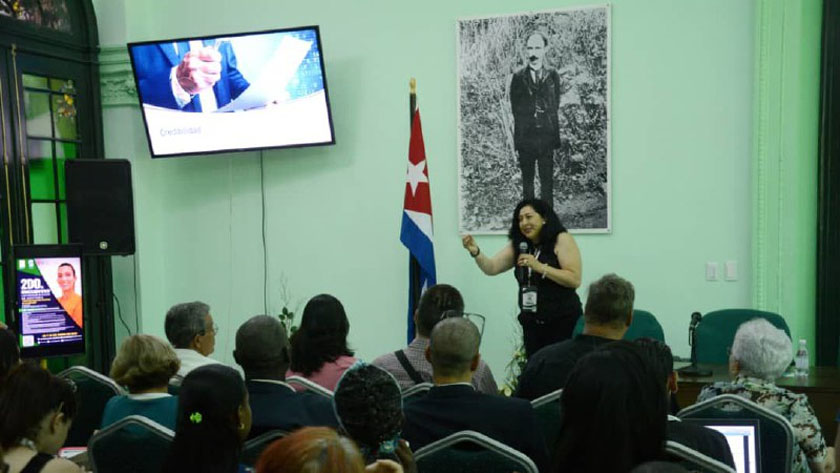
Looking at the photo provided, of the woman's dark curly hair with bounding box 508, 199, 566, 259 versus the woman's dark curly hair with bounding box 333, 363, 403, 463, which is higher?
the woman's dark curly hair with bounding box 508, 199, 566, 259

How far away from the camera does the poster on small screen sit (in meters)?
5.41

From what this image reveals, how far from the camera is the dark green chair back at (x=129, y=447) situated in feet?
8.21

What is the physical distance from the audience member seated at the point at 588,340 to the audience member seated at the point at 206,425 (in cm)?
131

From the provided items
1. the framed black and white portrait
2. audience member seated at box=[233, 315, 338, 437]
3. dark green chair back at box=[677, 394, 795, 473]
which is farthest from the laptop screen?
the framed black and white portrait

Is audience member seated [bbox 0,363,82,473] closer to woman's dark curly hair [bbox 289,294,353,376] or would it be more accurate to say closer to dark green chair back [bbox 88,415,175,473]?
dark green chair back [bbox 88,415,175,473]

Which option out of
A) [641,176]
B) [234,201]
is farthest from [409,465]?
[234,201]

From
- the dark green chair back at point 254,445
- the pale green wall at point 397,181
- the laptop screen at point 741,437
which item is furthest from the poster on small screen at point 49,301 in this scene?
the laptop screen at point 741,437

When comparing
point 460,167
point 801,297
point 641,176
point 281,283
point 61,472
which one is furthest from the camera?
point 281,283

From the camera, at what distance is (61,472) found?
2180 mm

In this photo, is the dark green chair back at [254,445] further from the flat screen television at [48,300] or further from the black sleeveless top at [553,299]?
the flat screen television at [48,300]

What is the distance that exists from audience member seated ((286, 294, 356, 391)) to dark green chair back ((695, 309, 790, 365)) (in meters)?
2.37

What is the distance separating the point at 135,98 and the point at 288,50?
1431mm

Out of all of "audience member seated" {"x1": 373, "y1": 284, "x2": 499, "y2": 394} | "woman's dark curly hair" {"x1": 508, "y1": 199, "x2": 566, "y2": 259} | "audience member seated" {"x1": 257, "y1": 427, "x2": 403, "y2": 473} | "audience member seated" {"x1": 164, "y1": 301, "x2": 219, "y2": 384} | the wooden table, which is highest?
"woman's dark curly hair" {"x1": 508, "y1": 199, "x2": 566, "y2": 259}

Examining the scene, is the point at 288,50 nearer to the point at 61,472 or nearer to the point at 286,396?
the point at 286,396
